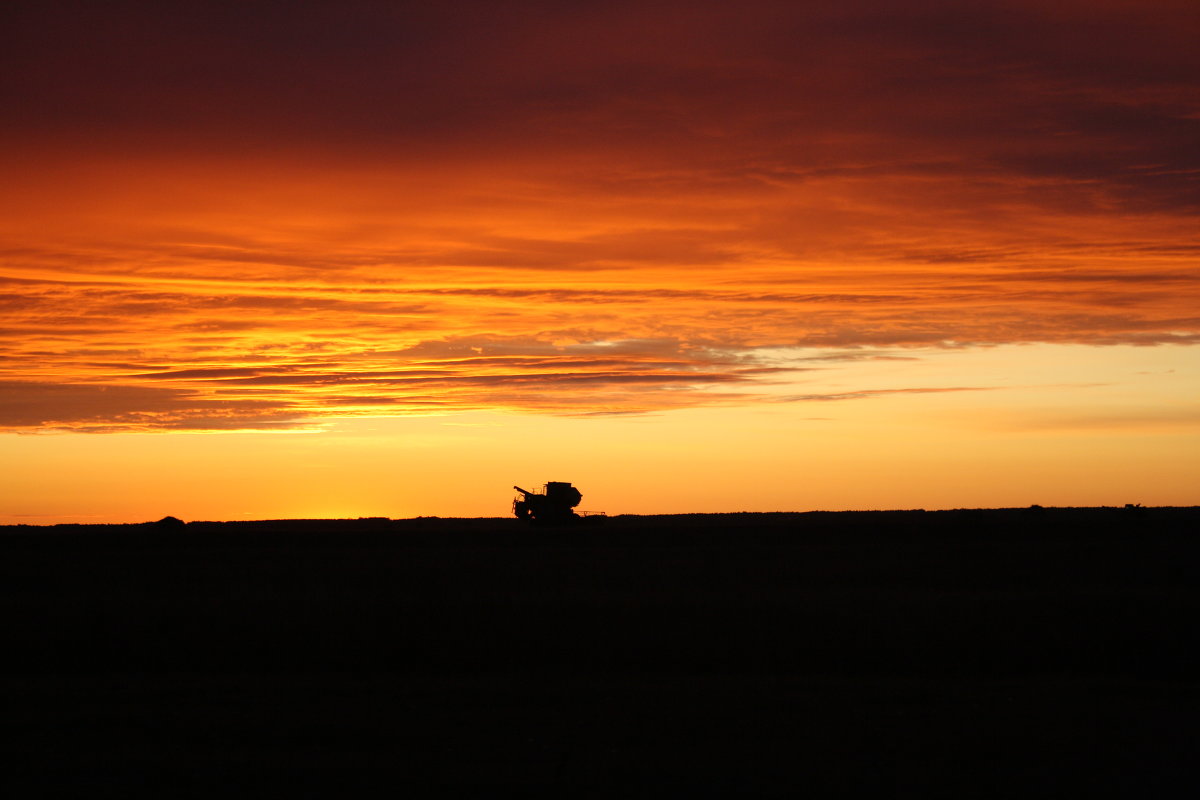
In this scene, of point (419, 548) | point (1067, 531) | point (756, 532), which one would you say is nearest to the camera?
point (419, 548)

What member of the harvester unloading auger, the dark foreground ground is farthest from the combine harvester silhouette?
the dark foreground ground

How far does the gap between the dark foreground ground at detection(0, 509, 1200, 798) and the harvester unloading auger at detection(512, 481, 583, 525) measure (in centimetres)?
3808

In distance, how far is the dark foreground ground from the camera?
11852 millimetres

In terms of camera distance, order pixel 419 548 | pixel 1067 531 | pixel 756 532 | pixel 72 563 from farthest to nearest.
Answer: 1. pixel 756 532
2. pixel 1067 531
3. pixel 419 548
4. pixel 72 563

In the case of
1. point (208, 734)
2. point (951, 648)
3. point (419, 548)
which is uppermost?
point (419, 548)

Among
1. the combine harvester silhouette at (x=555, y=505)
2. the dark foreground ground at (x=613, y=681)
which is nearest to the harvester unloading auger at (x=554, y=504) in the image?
the combine harvester silhouette at (x=555, y=505)

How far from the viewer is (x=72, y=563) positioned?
46031 millimetres

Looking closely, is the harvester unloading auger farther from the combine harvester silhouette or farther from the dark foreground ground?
the dark foreground ground

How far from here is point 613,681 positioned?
17.5 m

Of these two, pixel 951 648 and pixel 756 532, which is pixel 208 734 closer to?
pixel 951 648

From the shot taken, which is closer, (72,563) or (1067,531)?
(72,563)

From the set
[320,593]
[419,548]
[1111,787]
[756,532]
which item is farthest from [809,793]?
[756,532]

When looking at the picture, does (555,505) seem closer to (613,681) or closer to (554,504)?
(554,504)

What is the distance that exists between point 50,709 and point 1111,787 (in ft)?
42.8
